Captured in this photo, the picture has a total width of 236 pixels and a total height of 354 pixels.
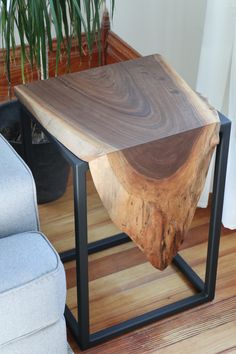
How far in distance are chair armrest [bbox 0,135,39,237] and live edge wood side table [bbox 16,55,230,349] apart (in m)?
0.10

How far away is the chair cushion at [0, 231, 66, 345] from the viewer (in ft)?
4.19

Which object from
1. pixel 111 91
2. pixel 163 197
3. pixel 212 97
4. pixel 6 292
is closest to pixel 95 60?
pixel 212 97

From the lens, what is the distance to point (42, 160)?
6.51 feet

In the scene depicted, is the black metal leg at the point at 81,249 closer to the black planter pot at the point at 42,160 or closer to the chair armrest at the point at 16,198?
the chair armrest at the point at 16,198

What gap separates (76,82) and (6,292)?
59cm

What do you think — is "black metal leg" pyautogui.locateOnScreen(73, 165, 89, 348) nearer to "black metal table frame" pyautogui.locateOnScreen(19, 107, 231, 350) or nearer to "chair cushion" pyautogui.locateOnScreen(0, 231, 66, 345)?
"black metal table frame" pyautogui.locateOnScreen(19, 107, 231, 350)

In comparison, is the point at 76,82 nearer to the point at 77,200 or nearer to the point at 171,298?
Result: the point at 77,200

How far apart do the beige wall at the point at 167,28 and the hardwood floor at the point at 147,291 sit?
545mm

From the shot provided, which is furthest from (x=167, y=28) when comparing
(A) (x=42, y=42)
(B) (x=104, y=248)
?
(B) (x=104, y=248)

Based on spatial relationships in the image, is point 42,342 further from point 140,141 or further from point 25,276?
point 140,141

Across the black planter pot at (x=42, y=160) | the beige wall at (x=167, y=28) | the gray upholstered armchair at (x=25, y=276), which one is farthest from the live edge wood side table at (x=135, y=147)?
the beige wall at (x=167, y=28)

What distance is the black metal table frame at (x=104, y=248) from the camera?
1.42 m

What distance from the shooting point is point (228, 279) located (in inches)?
72.5

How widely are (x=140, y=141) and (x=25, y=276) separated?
37cm
